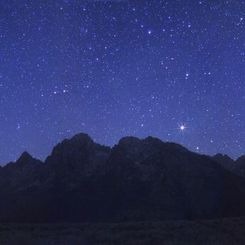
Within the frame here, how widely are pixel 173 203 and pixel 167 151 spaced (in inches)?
842

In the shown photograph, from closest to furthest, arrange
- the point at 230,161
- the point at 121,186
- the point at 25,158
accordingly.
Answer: the point at 121,186 < the point at 230,161 < the point at 25,158

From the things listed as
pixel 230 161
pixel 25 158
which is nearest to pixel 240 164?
pixel 230 161

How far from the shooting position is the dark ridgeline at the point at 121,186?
85.5 m

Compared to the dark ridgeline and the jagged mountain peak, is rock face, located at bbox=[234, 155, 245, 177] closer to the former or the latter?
A: the dark ridgeline

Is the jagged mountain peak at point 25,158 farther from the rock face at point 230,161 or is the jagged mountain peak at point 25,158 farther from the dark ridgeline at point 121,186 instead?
the rock face at point 230,161

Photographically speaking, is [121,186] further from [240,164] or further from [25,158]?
[25,158]

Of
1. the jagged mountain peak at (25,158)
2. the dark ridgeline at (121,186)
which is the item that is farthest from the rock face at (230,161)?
the jagged mountain peak at (25,158)

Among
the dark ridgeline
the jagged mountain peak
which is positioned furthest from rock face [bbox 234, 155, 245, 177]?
the jagged mountain peak

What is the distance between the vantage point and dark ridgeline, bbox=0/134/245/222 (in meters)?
85.5

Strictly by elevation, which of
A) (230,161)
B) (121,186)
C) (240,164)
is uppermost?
(230,161)

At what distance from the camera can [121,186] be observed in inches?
3797

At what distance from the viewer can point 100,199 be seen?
3649 inches

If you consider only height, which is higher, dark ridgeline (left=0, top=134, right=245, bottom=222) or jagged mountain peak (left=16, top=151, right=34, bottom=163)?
jagged mountain peak (left=16, top=151, right=34, bottom=163)

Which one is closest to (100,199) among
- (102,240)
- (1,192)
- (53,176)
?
(53,176)
